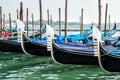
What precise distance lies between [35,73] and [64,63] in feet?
6.02

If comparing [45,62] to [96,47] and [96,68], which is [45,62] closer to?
[96,68]

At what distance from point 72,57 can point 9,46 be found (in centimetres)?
662

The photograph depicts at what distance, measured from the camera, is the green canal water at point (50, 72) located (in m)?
11.0

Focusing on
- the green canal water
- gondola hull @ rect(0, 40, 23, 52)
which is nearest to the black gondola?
the green canal water

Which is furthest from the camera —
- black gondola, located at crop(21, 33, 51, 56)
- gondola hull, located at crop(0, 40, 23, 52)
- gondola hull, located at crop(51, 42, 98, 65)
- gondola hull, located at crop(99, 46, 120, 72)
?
gondola hull, located at crop(0, 40, 23, 52)

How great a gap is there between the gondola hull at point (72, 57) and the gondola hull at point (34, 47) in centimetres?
310

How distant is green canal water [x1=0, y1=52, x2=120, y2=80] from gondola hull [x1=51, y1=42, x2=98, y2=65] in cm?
25

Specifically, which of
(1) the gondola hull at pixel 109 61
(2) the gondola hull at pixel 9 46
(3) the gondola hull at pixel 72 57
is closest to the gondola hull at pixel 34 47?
(2) the gondola hull at pixel 9 46

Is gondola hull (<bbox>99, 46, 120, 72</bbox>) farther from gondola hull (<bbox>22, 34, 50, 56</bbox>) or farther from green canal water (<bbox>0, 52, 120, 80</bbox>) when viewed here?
gondola hull (<bbox>22, 34, 50, 56</bbox>)

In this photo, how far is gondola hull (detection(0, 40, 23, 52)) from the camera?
731 inches

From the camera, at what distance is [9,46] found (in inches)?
735

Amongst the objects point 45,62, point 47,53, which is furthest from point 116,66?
point 47,53

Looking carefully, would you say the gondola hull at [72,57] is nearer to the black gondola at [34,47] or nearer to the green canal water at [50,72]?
the green canal water at [50,72]

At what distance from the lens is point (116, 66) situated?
1120cm
